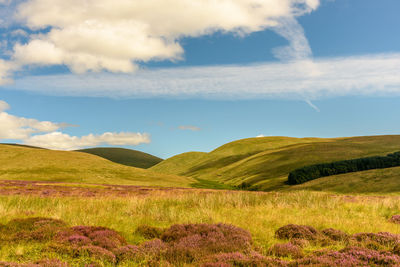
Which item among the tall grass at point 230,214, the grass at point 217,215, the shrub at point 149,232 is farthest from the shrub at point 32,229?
the shrub at point 149,232

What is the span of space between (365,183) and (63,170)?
8260cm

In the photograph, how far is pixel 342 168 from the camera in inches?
3196

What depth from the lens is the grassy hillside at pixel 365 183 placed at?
50.3m

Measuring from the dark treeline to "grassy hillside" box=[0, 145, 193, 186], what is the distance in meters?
36.1

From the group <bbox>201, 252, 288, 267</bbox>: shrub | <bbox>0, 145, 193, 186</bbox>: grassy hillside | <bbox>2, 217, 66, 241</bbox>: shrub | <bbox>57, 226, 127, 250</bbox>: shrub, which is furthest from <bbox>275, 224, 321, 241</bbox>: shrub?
<bbox>0, 145, 193, 186</bbox>: grassy hillside

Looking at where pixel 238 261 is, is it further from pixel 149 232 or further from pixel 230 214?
pixel 230 214

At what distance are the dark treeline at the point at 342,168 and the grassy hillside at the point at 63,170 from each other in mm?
36121

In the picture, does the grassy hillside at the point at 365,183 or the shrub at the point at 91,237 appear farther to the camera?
the grassy hillside at the point at 365,183

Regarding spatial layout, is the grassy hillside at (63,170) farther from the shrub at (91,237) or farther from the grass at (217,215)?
the shrub at (91,237)

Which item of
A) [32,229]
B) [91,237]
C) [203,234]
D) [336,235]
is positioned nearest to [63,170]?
[32,229]

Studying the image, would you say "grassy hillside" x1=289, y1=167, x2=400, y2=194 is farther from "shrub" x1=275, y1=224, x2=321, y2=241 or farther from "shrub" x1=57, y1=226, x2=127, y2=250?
"shrub" x1=57, y1=226, x2=127, y2=250

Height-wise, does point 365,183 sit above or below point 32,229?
below

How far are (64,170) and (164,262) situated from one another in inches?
A: 3806

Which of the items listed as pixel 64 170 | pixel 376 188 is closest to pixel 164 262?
pixel 376 188
